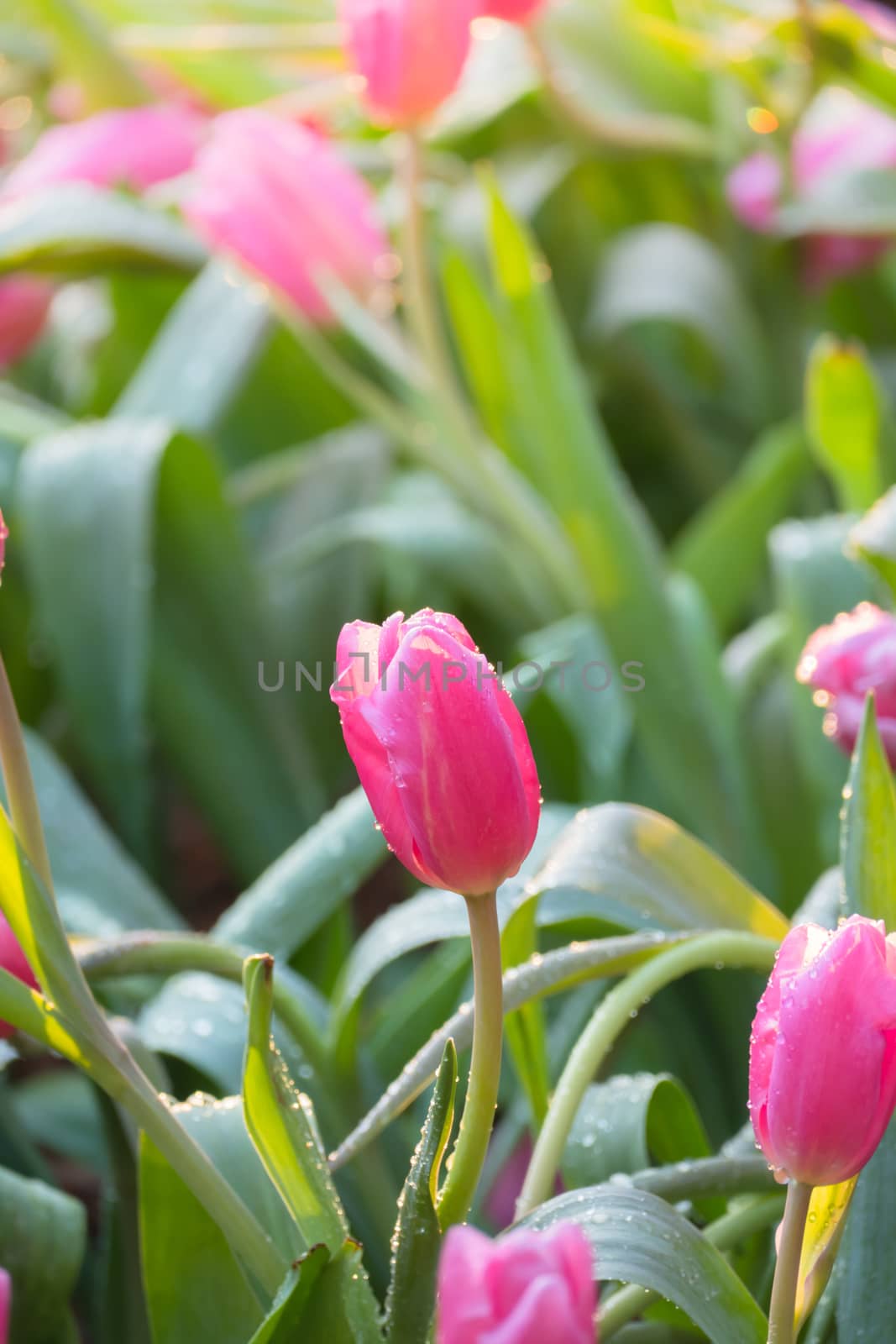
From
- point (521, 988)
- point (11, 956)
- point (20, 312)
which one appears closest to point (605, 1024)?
point (521, 988)

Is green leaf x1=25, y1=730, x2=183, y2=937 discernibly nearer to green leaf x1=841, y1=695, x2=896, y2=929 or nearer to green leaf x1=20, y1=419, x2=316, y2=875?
green leaf x1=20, y1=419, x2=316, y2=875

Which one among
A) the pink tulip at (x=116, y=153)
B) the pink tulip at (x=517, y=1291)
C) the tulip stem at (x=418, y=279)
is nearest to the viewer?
the pink tulip at (x=517, y=1291)

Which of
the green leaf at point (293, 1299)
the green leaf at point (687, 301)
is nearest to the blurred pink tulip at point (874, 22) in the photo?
the green leaf at point (687, 301)

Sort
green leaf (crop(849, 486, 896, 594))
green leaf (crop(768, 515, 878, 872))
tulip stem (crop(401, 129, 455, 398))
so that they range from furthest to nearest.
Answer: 1. tulip stem (crop(401, 129, 455, 398))
2. green leaf (crop(768, 515, 878, 872))
3. green leaf (crop(849, 486, 896, 594))

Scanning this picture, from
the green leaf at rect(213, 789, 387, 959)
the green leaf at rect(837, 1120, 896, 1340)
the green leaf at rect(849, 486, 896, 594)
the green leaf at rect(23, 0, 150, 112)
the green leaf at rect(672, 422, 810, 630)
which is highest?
the green leaf at rect(23, 0, 150, 112)

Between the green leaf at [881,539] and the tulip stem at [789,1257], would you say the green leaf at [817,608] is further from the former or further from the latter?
the tulip stem at [789,1257]

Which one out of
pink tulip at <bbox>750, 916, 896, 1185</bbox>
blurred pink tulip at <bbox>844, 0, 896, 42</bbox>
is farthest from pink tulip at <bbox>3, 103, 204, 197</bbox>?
pink tulip at <bbox>750, 916, 896, 1185</bbox>

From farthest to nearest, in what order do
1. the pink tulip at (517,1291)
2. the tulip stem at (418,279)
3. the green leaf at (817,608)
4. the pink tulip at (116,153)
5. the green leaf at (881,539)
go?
the pink tulip at (116,153) → the tulip stem at (418,279) → the green leaf at (817,608) → the green leaf at (881,539) → the pink tulip at (517,1291)
